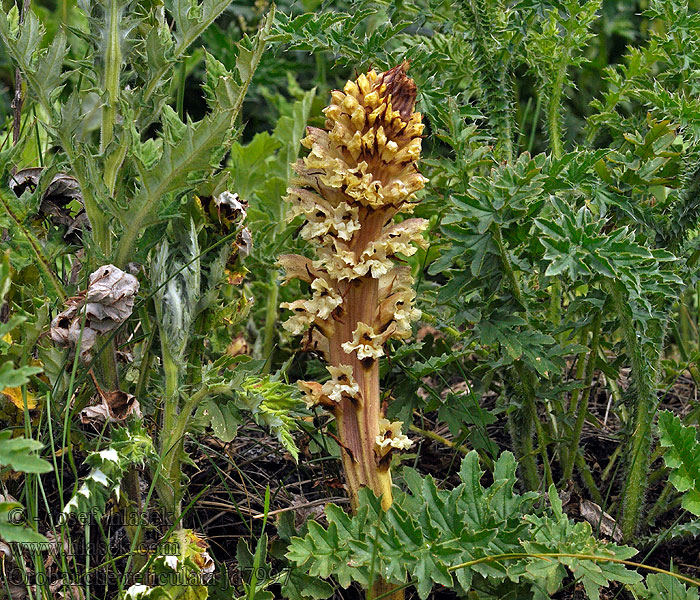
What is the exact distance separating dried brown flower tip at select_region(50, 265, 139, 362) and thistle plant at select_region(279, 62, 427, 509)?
0.36 metres

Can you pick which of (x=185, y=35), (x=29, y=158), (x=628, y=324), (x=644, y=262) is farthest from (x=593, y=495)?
(x=29, y=158)

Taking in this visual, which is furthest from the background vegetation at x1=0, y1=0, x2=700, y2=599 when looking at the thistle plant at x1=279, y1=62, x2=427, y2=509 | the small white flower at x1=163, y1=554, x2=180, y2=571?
the thistle plant at x1=279, y1=62, x2=427, y2=509

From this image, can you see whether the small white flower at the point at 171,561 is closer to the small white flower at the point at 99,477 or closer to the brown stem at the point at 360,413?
the small white flower at the point at 99,477

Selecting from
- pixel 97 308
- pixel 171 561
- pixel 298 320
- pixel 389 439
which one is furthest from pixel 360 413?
pixel 97 308

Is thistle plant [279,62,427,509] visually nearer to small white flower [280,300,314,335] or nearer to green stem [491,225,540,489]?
small white flower [280,300,314,335]

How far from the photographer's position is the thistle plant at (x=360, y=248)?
68.0 inches

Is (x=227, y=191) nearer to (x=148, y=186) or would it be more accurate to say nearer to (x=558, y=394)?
Result: (x=148, y=186)

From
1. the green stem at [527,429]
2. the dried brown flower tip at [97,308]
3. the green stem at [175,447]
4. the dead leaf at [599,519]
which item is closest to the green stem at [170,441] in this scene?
the green stem at [175,447]

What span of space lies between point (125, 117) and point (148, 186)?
6.2 inches

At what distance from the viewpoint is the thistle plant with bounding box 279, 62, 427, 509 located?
68.0 inches

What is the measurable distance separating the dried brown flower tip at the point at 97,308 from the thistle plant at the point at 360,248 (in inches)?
14.2

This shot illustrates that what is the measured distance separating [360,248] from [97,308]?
1.91 feet

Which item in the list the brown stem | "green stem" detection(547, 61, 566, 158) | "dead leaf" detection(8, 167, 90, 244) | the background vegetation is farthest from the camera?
"green stem" detection(547, 61, 566, 158)

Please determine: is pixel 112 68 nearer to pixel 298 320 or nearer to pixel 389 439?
pixel 298 320
